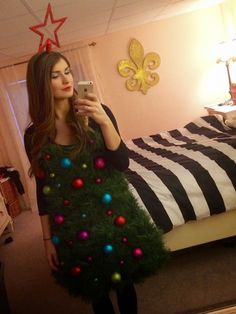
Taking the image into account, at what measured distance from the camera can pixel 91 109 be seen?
103 cm

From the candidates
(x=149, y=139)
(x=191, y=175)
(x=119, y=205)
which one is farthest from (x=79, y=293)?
(x=149, y=139)

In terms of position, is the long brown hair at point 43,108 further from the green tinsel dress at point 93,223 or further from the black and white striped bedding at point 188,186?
the black and white striped bedding at point 188,186

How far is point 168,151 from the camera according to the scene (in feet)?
8.01

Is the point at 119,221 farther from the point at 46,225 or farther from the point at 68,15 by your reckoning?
the point at 68,15

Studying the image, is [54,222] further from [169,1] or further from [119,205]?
[169,1]

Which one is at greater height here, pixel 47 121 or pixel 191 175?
pixel 47 121

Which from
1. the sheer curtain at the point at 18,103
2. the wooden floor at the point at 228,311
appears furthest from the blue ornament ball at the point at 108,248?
the sheer curtain at the point at 18,103

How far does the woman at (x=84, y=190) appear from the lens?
1.07 metres

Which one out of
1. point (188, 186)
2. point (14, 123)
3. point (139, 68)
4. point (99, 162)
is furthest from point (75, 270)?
point (139, 68)

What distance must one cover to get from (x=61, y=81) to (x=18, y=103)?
290cm

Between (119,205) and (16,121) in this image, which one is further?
(16,121)

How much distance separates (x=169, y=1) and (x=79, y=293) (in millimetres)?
2491

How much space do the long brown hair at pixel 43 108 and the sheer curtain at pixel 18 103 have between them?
2.67 meters

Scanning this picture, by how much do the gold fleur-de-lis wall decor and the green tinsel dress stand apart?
2870mm
